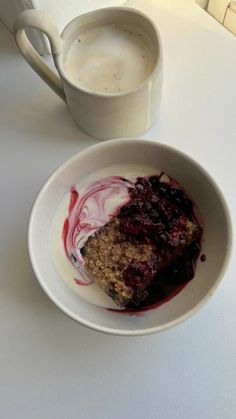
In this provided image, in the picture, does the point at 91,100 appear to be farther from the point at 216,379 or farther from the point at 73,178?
the point at 216,379

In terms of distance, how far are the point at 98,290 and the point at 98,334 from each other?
2.1 inches

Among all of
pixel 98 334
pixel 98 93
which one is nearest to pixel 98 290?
pixel 98 334

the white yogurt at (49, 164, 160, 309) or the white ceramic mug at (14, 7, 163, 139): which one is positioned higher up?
the white ceramic mug at (14, 7, 163, 139)

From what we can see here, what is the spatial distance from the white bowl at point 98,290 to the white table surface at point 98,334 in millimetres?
42

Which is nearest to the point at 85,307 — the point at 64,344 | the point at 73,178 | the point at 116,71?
the point at 64,344

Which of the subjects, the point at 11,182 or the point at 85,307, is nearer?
the point at 85,307

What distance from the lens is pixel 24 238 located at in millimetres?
505

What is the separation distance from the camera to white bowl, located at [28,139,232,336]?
0.41m

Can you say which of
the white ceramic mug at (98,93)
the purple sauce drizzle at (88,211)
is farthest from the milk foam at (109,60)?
the purple sauce drizzle at (88,211)

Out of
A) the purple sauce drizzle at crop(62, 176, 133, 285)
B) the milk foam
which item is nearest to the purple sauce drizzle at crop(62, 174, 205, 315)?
the purple sauce drizzle at crop(62, 176, 133, 285)

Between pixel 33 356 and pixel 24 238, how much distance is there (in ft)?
0.49

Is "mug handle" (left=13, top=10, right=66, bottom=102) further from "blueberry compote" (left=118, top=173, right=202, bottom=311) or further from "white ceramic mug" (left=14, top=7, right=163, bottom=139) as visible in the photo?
"blueberry compote" (left=118, top=173, right=202, bottom=311)

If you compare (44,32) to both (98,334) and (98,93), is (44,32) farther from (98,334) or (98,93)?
(98,334)

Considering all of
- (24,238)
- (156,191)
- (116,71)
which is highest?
(116,71)
